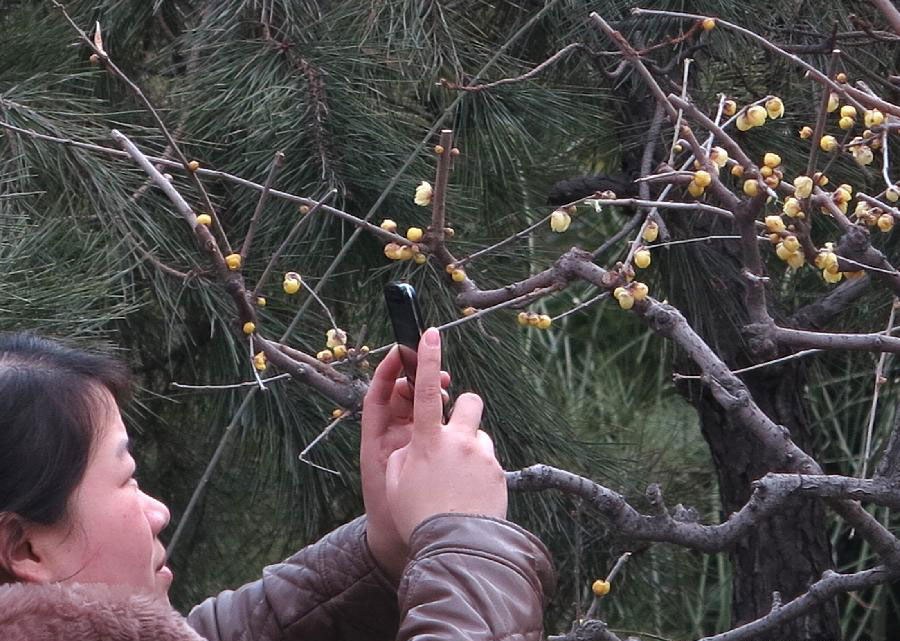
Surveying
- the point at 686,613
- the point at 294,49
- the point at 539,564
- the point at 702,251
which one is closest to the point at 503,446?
the point at 702,251

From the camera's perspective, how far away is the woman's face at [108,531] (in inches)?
26.5

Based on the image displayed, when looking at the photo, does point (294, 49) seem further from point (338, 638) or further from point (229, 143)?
point (338, 638)

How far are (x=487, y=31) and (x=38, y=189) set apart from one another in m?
0.46

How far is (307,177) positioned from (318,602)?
513mm

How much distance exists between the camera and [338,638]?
796 millimetres

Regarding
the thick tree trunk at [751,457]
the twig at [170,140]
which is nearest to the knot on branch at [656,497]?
the twig at [170,140]

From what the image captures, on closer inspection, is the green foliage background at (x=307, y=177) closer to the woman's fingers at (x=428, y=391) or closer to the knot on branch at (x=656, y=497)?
the knot on branch at (x=656, y=497)

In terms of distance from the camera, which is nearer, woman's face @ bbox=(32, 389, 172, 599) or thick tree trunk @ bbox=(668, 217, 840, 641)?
woman's face @ bbox=(32, 389, 172, 599)

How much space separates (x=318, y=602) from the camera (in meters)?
0.79

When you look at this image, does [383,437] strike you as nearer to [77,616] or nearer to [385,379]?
[385,379]

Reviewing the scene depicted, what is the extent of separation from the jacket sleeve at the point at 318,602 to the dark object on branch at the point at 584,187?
27.0 inches

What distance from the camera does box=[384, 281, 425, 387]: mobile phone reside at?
2.28 feet

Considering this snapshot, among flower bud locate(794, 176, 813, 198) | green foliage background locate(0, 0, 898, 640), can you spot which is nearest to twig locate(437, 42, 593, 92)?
green foliage background locate(0, 0, 898, 640)

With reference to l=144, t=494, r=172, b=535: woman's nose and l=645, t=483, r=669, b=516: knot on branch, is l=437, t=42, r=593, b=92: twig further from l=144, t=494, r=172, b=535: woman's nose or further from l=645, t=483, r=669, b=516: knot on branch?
l=144, t=494, r=172, b=535: woman's nose
